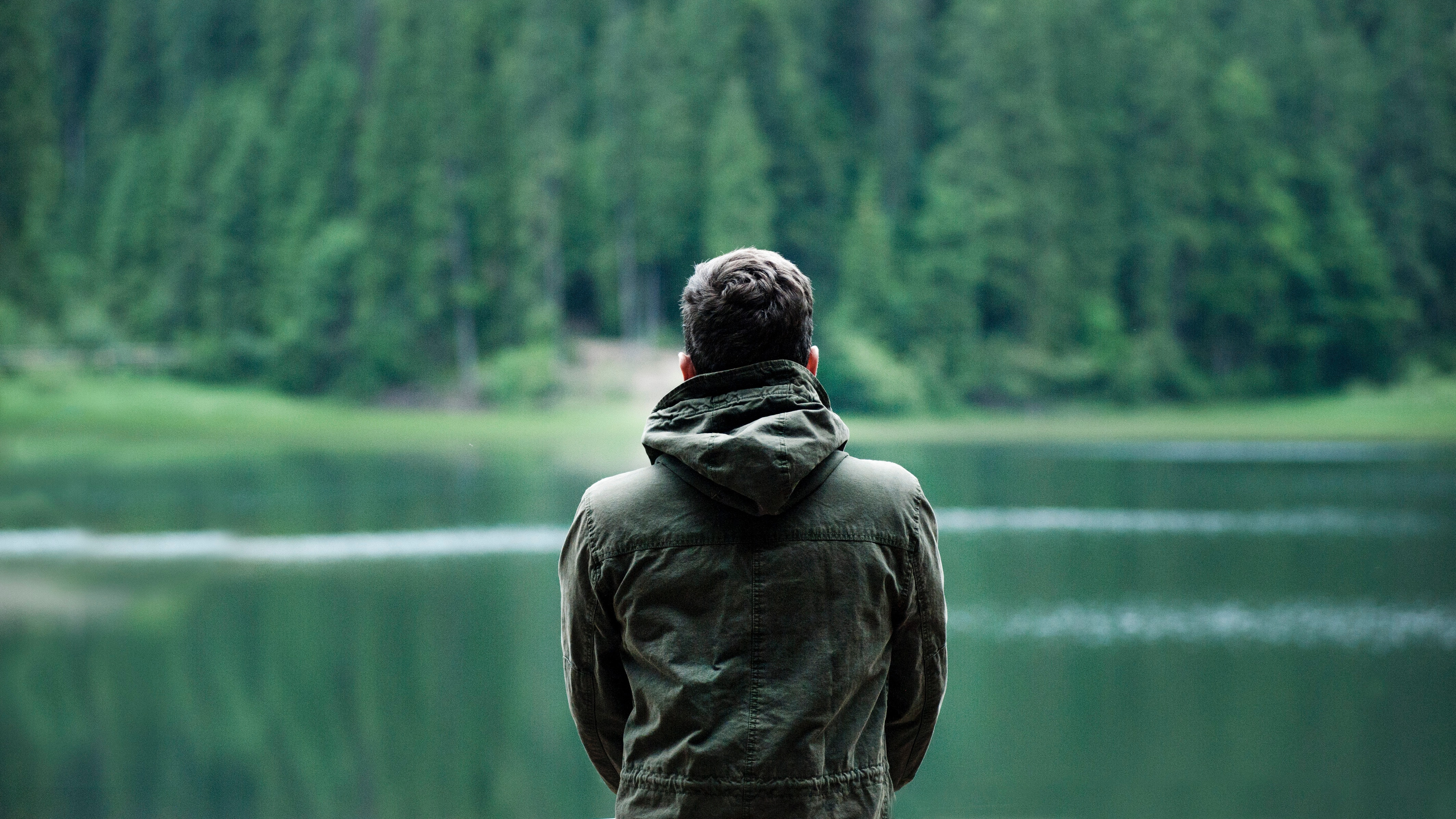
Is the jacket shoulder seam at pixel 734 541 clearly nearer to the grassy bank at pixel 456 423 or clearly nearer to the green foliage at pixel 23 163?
the grassy bank at pixel 456 423

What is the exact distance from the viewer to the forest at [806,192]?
3438 cm

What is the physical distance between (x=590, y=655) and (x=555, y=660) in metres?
10.0

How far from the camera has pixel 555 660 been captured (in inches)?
441

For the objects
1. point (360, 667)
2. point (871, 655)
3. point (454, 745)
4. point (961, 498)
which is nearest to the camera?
point (871, 655)

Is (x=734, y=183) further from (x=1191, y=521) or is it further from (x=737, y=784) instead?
(x=737, y=784)

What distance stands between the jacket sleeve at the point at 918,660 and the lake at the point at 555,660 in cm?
716

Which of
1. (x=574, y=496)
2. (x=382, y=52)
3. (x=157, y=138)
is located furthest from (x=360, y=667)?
(x=157, y=138)

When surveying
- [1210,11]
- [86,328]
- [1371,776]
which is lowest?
[1371,776]

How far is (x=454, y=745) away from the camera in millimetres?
9508

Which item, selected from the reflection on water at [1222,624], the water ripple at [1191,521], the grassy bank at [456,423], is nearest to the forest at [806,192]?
the grassy bank at [456,423]

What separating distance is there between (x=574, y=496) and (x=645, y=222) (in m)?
16.9

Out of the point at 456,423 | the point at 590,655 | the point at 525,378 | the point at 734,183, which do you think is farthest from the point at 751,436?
the point at 734,183

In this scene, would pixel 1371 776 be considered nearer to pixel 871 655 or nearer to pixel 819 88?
pixel 871 655

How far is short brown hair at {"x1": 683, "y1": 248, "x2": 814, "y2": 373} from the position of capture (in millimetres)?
1423
